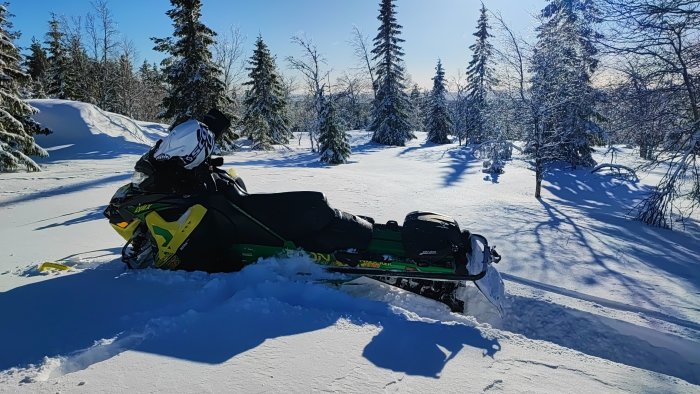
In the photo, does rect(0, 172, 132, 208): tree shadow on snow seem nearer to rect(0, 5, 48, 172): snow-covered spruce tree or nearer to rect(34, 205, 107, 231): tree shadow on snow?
rect(34, 205, 107, 231): tree shadow on snow

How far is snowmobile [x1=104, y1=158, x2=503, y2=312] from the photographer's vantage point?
322 cm

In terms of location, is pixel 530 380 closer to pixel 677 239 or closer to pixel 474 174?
pixel 677 239

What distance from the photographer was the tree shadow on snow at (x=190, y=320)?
2.19m

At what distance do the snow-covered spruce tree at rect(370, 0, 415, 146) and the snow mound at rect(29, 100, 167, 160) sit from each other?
20770 mm

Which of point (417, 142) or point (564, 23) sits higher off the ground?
point (564, 23)

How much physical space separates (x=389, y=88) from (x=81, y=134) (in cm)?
2518

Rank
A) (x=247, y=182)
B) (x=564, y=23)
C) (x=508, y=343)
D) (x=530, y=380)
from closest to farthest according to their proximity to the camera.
Result: (x=530, y=380), (x=508, y=343), (x=247, y=182), (x=564, y=23)

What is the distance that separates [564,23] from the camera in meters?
14.1

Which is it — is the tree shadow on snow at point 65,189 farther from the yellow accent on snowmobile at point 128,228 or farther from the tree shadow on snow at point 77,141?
the tree shadow on snow at point 77,141

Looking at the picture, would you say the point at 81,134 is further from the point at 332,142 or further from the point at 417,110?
the point at 417,110

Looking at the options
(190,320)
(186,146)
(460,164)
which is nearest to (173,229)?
(186,146)

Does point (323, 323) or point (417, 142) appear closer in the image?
point (323, 323)

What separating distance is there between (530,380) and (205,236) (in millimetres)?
2517

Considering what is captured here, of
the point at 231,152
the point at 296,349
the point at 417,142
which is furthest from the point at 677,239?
the point at 417,142
